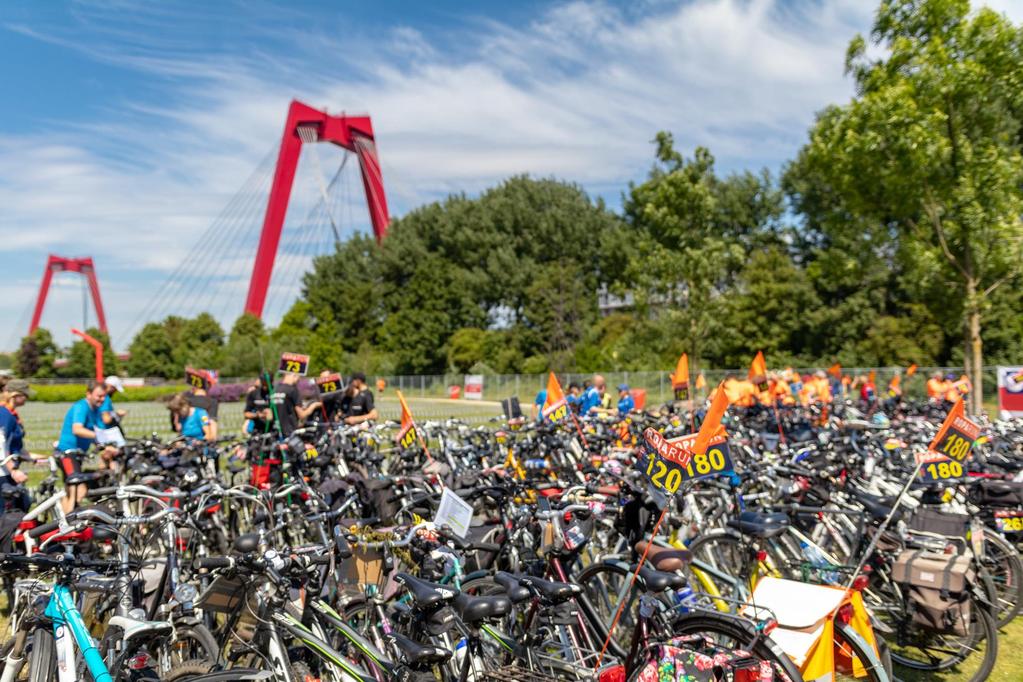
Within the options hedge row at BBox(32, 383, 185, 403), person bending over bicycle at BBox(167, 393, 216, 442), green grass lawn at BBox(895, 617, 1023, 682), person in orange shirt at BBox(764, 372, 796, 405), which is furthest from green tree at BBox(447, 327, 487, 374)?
green grass lawn at BBox(895, 617, 1023, 682)

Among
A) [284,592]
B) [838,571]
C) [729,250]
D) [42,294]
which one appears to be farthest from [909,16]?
[42,294]

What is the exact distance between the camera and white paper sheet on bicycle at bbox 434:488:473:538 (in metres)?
3.64

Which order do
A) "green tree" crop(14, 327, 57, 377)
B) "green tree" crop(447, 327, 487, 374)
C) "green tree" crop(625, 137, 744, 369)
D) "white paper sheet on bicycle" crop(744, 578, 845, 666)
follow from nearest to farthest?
"white paper sheet on bicycle" crop(744, 578, 845, 666), "green tree" crop(625, 137, 744, 369), "green tree" crop(447, 327, 487, 374), "green tree" crop(14, 327, 57, 377)

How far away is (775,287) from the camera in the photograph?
116 feet

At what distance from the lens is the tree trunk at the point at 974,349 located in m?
14.7

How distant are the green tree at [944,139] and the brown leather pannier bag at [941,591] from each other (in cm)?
1220

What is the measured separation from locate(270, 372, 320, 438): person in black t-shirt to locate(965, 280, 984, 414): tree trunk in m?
12.2

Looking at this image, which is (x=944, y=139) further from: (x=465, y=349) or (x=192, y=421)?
(x=465, y=349)

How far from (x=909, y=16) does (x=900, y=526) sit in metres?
13.4

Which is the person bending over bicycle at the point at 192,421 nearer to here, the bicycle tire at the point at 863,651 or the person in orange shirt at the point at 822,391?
the bicycle tire at the point at 863,651

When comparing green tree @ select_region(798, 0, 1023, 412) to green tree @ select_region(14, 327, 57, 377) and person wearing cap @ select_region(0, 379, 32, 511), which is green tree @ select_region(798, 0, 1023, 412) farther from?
green tree @ select_region(14, 327, 57, 377)

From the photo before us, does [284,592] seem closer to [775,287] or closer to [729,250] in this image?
[729,250]

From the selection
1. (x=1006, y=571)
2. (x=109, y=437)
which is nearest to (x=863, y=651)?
(x=1006, y=571)

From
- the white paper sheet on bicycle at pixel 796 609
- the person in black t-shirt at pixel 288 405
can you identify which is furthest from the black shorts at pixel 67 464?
the white paper sheet on bicycle at pixel 796 609
